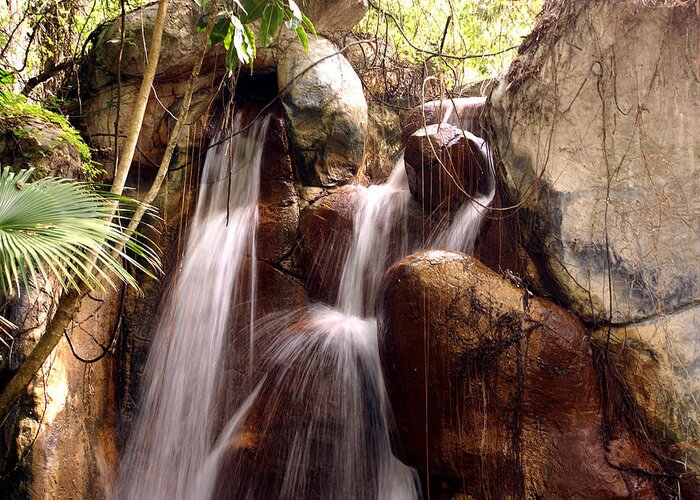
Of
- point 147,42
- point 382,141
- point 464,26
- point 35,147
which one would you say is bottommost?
point 35,147

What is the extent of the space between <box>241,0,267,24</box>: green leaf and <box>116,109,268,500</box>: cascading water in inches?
32.4

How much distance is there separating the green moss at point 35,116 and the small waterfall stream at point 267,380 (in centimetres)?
117

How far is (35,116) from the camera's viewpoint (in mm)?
4043

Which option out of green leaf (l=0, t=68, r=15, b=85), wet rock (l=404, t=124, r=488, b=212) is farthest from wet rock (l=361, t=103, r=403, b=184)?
green leaf (l=0, t=68, r=15, b=85)

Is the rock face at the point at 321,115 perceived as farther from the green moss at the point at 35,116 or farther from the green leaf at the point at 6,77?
the green leaf at the point at 6,77

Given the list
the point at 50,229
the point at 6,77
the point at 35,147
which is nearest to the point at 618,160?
the point at 50,229

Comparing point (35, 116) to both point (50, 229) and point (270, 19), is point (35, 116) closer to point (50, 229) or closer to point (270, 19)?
point (270, 19)

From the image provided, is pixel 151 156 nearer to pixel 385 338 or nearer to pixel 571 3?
pixel 385 338

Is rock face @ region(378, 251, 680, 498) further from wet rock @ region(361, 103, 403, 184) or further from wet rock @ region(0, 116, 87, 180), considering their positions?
wet rock @ region(361, 103, 403, 184)

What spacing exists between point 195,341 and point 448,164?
2.47 meters

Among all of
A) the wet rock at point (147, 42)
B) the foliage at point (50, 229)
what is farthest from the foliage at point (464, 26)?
the foliage at point (50, 229)

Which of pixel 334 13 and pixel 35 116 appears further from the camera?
pixel 334 13

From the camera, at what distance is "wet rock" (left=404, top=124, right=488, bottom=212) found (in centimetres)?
441

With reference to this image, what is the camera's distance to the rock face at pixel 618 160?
3.40m
